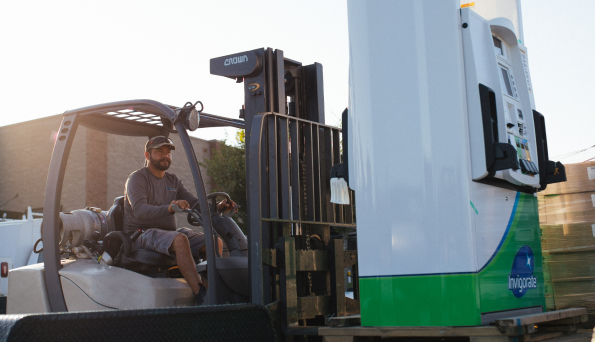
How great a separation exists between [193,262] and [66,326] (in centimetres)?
348

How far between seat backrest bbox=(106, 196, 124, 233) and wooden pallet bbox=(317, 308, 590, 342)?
2.51m

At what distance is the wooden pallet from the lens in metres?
3.20

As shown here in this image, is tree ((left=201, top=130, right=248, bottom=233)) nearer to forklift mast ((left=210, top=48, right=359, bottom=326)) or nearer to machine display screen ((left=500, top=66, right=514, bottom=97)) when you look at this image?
forklift mast ((left=210, top=48, right=359, bottom=326))

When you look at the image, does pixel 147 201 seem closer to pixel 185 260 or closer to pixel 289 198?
pixel 185 260

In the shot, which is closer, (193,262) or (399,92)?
(399,92)

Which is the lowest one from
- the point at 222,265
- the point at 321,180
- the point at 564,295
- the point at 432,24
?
the point at 564,295

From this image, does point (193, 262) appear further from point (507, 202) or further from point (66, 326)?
point (66, 326)

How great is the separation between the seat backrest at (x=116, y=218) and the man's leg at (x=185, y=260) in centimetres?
80

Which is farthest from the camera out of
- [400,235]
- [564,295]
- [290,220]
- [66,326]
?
[564,295]

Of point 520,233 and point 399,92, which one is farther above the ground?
point 399,92

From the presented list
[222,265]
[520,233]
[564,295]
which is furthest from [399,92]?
[564,295]

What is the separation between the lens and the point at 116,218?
5.52 meters

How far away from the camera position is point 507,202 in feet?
12.5

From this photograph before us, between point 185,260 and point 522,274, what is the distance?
254cm
